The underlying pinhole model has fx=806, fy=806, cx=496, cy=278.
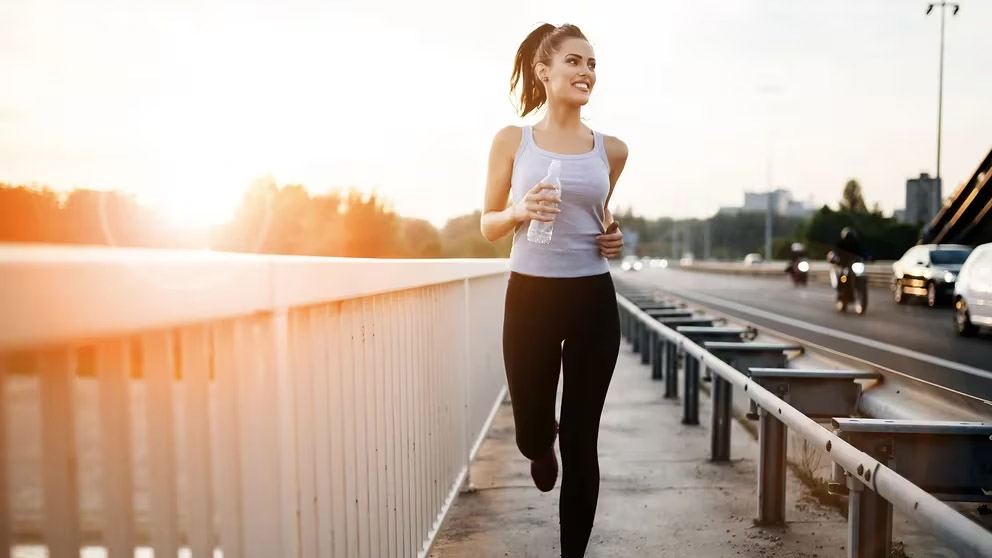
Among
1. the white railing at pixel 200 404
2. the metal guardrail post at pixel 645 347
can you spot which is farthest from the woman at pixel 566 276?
the metal guardrail post at pixel 645 347

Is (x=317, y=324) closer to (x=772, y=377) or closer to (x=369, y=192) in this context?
(x=772, y=377)

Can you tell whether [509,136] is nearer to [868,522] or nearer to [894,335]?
[868,522]

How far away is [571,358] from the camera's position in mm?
3361

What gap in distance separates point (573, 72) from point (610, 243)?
75cm

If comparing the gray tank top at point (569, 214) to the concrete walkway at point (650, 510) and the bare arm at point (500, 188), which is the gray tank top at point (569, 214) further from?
the concrete walkway at point (650, 510)

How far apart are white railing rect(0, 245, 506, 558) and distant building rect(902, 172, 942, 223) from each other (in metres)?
43.3

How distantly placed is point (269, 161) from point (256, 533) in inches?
912

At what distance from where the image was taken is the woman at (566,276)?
3.30 meters

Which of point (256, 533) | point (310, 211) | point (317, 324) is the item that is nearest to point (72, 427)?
point (256, 533)

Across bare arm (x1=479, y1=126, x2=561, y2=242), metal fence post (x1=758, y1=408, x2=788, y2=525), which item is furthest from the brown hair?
metal fence post (x1=758, y1=408, x2=788, y2=525)

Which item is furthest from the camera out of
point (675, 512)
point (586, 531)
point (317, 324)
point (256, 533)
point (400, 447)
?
point (675, 512)

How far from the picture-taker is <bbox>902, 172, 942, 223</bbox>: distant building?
40.0 metres

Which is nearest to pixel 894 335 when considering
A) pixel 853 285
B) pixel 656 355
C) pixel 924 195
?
pixel 853 285

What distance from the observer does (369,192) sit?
30109mm
